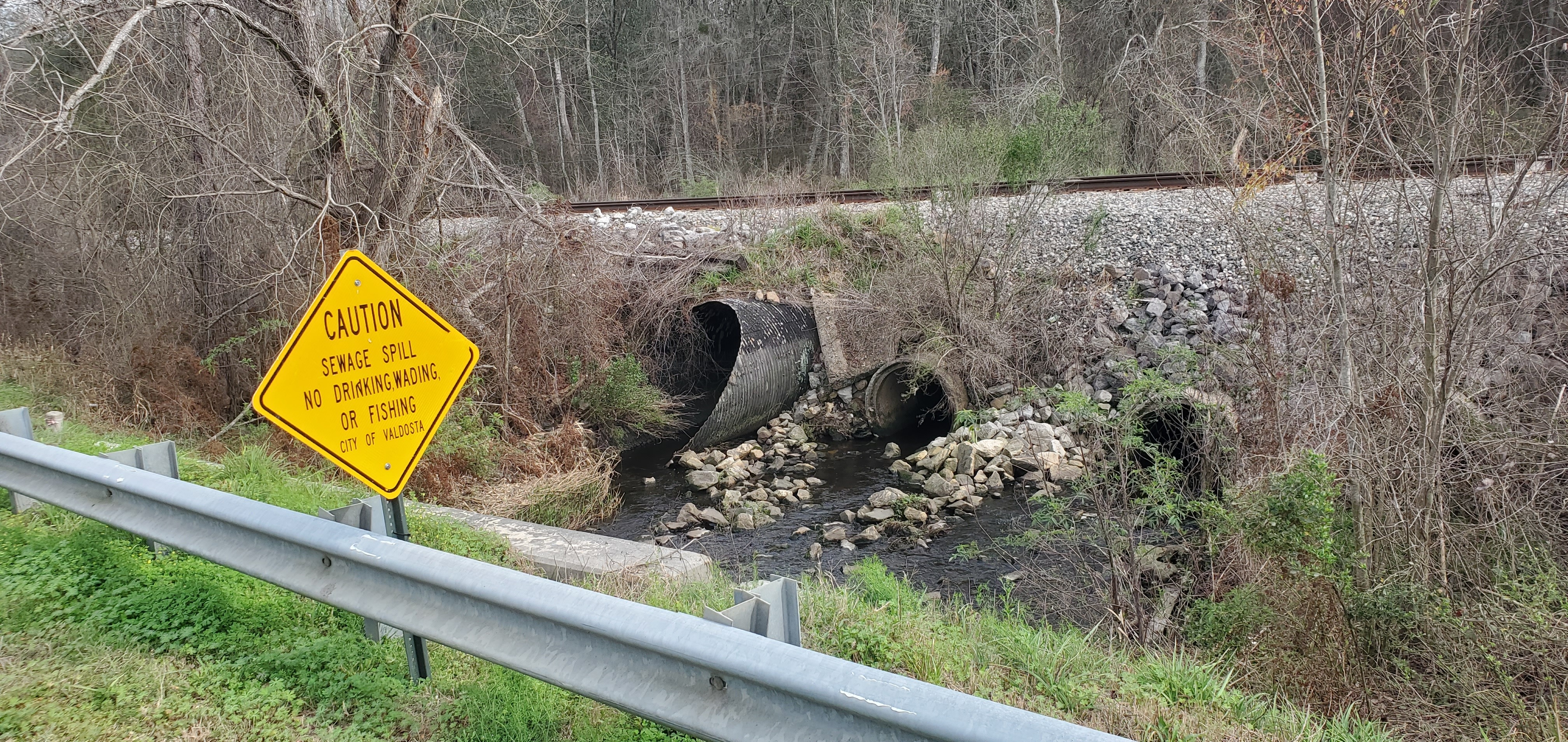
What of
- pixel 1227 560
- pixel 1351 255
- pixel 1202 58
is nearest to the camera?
pixel 1227 560

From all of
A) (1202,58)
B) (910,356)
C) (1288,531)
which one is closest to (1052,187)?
(910,356)

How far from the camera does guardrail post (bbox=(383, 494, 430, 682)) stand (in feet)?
10.8

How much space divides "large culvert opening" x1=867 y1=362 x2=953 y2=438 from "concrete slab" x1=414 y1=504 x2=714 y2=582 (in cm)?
716

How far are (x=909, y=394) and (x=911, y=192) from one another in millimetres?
3498

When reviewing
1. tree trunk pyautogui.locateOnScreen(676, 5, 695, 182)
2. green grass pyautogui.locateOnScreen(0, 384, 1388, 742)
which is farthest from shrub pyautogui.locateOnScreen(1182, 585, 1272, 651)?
tree trunk pyautogui.locateOnScreen(676, 5, 695, 182)

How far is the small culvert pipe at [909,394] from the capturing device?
40.9ft

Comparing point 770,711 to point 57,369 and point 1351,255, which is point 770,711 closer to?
point 1351,255

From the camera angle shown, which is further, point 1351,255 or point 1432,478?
point 1351,255

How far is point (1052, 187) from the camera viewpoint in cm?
1342

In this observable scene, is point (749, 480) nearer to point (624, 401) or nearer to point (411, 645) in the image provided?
point (624, 401)

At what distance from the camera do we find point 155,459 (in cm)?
454

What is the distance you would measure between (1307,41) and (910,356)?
20.5 feet

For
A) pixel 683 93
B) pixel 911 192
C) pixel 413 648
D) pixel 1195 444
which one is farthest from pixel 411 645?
pixel 683 93

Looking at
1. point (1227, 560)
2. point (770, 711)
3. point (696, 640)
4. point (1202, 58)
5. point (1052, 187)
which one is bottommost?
point (1227, 560)
